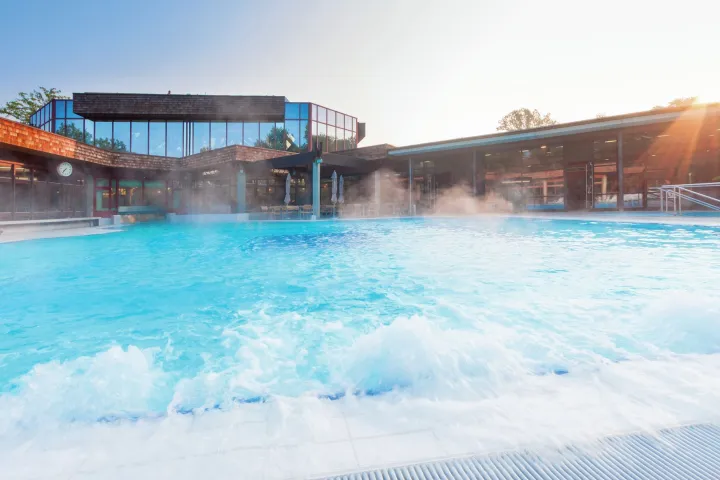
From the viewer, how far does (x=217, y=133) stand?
2605 cm

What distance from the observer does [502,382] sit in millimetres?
2344

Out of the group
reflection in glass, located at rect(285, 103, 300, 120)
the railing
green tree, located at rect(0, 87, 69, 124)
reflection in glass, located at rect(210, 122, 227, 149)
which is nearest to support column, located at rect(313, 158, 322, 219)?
reflection in glass, located at rect(285, 103, 300, 120)

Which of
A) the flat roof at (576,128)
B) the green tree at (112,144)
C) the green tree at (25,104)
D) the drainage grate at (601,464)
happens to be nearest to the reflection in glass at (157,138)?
the green tree at (112,144)

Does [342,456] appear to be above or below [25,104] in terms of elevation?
below

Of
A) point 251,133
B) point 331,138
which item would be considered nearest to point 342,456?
point 251,133

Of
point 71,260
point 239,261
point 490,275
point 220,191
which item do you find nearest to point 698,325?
point 490,275

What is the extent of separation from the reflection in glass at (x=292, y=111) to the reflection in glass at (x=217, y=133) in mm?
4586

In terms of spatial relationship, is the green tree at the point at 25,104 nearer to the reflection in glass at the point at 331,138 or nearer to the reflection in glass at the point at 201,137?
the reflection in glass at the point at 201,137

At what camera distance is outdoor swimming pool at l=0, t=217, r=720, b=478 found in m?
1.75

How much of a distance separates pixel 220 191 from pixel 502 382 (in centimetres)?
2556

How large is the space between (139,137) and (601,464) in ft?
99.7

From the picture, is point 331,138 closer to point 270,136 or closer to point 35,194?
point 270,136

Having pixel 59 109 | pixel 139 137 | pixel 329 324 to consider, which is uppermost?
pixel 59 109

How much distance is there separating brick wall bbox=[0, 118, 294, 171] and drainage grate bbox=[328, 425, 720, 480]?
Result: 16.0m
